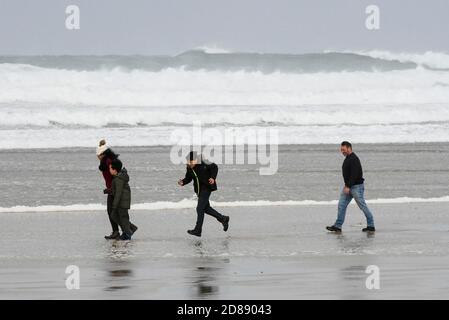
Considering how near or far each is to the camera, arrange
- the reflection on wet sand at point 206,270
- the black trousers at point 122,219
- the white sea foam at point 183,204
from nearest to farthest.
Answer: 1. the reflection on wet sand at point 206,270
2. the black trousers at point 122,219
3. the white sea foam at point 183,204

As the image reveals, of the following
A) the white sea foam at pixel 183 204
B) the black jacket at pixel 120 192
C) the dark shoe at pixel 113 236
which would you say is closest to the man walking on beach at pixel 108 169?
the dark shoe at pixel 113 236

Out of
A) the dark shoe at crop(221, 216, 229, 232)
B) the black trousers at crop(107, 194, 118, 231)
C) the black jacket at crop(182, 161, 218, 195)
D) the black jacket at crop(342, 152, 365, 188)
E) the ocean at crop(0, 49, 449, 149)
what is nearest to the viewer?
the black trousers at crop(107, 194, 118, 231)

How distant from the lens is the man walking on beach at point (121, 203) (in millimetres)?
14086

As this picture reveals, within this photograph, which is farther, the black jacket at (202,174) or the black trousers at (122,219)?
the black jacket at (202,174)

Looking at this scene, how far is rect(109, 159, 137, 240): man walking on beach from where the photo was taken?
14086 mm

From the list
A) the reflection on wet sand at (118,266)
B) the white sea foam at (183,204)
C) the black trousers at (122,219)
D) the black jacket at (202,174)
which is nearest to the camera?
the reflection on wet sand at (118,266)

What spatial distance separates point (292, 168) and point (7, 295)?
14.5 meters

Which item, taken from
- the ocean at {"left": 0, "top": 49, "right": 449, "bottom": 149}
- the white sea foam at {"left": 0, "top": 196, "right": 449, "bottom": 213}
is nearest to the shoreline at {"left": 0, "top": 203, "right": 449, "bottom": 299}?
the white sea foam at {"left": 0, "top": 196, "right": 449, "bottom": 213}

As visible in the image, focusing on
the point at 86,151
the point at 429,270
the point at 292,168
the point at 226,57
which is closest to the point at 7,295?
the point at 429,270

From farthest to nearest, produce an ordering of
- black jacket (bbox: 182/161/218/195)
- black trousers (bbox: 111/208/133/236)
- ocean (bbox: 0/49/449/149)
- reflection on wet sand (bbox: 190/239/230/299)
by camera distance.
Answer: ocean (bbox: 0/49/449/149)
black jacket (bbox: 182/161/218/195)
black trousers (bbox: 111/208/133/236)
reflection on wet sand (bbox: 190/239/230/299)

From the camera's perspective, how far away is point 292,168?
77.9 feet

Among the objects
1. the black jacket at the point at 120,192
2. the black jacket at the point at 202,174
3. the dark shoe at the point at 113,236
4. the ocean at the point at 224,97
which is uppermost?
the ocean at the point at 224,97

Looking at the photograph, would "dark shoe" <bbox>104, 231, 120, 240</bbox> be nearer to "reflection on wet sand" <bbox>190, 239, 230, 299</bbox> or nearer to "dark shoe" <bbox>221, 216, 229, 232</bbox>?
"reflection on wet sand" <bbox>190, 239, 230, 299</bbox>

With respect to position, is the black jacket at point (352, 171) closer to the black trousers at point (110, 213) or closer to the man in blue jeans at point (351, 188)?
the man in blue jeans at point (351, 188)
